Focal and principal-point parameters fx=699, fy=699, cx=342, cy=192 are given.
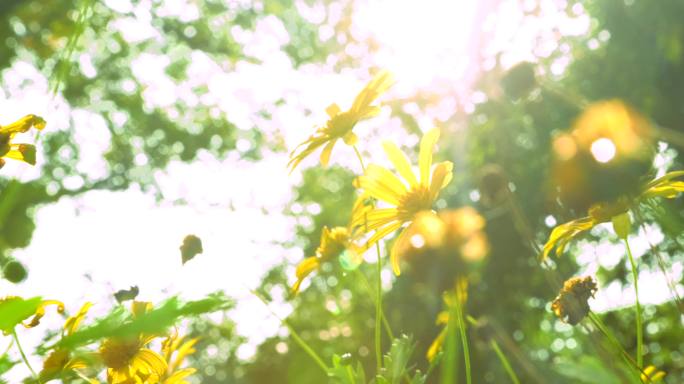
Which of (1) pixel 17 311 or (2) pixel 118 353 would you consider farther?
(2) pixel 118 353

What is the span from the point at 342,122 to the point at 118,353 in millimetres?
459

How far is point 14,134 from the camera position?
2.42 feet

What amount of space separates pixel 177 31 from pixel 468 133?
3.77 m

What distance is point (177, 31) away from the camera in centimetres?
843

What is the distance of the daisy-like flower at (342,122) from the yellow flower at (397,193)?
0.40ft

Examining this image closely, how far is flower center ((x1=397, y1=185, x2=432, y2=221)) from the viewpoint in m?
0.85

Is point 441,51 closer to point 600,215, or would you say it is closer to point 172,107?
point 172,107

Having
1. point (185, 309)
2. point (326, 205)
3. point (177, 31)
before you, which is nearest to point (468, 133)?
point (326, 205)

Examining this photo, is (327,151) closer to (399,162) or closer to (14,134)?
(399,162)

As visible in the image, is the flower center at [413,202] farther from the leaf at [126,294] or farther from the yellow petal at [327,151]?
the leaf at [126,294]

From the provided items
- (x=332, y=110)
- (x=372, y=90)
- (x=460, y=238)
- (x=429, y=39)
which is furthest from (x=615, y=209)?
(x=429, y=39)

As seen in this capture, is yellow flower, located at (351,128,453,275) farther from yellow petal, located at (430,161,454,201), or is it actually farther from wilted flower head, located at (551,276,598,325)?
wilted flower head, located at (551,276,598,325)

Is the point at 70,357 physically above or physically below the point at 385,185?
below

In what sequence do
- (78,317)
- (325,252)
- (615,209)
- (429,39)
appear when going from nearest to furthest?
(615,209) → (78,317) → (325,252) → (429,39)
